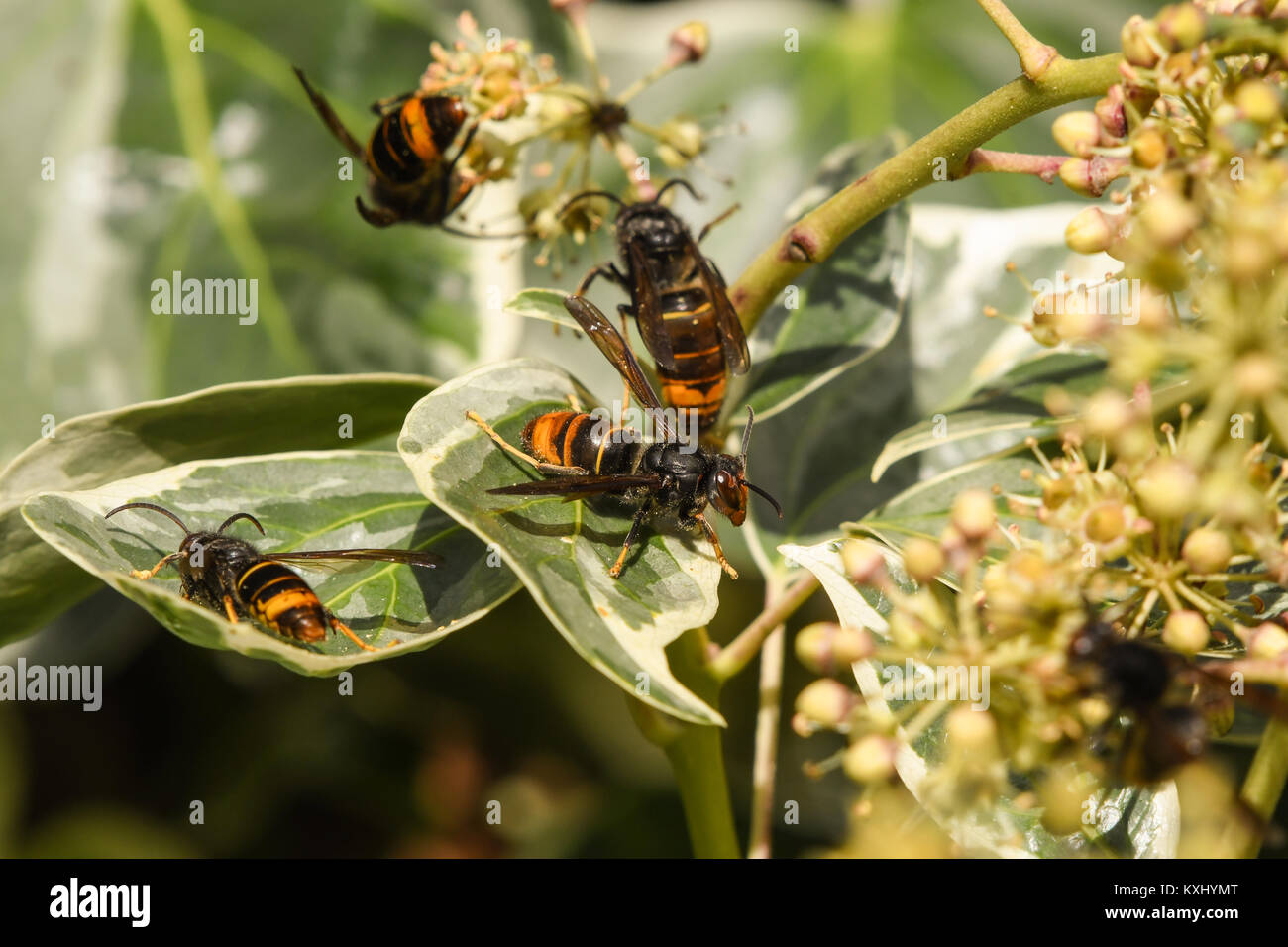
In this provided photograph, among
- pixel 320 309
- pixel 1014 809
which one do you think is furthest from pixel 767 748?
pixel 320 309

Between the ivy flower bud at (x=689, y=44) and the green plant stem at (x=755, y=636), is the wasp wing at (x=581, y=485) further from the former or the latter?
the ivy flower bud at (x=689, y=44)

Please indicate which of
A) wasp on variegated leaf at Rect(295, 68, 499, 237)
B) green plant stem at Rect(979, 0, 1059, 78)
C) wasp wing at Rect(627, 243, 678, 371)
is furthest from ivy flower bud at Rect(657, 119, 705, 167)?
green plant stem at Rect(979, 0, 1059, 78)

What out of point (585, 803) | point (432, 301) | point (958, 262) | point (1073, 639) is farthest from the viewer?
point (585, 803)

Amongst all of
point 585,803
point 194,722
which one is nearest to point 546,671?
point 585,803

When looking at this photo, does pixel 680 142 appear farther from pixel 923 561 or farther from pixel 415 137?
pixel 923 561
